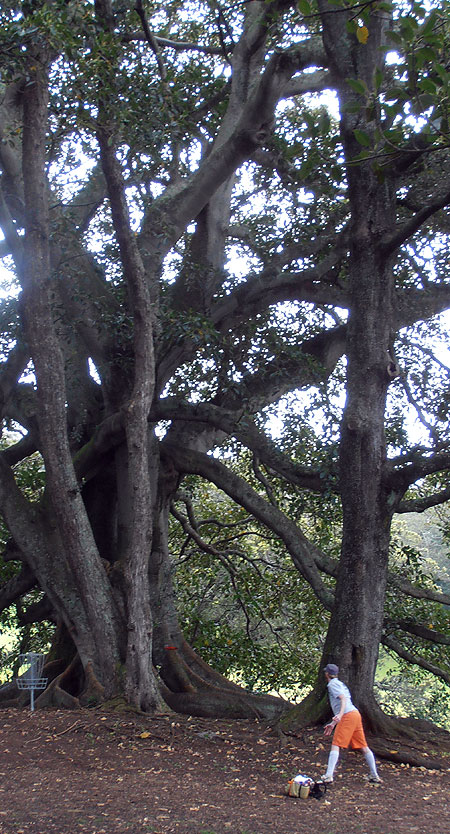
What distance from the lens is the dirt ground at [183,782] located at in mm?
4668

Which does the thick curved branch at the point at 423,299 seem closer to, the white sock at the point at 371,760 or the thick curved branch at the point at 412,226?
the thick curved branch at the point at 412,226

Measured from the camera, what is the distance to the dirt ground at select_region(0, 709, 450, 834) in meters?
4.67

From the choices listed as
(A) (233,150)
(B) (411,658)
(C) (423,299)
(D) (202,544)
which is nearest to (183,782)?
(B) (411,658)

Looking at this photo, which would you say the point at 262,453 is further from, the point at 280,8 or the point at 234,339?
the point at 280,8

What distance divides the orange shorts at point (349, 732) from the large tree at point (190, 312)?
96cm

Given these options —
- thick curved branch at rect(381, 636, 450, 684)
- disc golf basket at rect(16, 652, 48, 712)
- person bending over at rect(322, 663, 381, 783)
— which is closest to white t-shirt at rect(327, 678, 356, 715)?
person bending over at rect(322, 663, 381, 783)

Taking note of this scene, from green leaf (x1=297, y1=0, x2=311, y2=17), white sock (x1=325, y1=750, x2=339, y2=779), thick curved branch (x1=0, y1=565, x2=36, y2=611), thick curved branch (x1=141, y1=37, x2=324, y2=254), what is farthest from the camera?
thick curved branch (x1=0, y1=565, x2=36, y2=611)

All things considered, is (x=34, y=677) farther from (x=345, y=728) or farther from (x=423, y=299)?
(x=423, y=299)

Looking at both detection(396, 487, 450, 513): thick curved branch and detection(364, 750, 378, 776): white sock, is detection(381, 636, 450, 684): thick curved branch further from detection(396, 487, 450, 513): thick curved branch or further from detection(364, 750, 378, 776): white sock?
detection(364, 750, 378, 776): white sock

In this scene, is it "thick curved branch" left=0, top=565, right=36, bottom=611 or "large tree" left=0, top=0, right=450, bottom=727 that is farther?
"thick curved branch" left=0, top=565, right=36, bottom=611

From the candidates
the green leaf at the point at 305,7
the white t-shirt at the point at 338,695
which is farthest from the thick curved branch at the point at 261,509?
the green leaf at the point at 305,7

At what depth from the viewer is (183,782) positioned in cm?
554

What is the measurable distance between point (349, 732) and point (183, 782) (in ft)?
4.24

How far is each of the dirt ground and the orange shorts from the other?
32 centimetres
